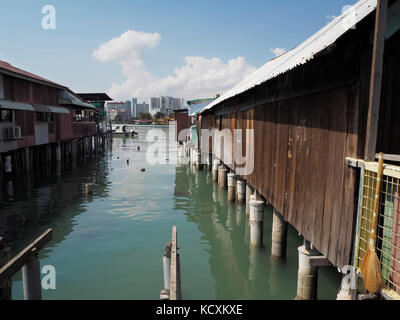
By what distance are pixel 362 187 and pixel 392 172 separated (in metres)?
0.68

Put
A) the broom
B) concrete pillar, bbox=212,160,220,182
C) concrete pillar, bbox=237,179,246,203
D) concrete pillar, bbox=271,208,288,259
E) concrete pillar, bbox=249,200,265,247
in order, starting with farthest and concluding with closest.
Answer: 1. concrete pillar, bbox=212,160,220,182
2. concrete pillar, bbox=237,179,246,203
3. concrete pillar, bbox=249,200,265,247
4. concrete pillar, bbox=271,208,288,259
5. the broom

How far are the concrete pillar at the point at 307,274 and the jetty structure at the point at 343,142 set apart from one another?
0.06ft

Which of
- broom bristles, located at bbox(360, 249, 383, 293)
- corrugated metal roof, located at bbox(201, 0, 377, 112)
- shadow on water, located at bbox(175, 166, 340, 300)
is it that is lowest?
shadow on water, located at bbox(175, 166, 340, 300)

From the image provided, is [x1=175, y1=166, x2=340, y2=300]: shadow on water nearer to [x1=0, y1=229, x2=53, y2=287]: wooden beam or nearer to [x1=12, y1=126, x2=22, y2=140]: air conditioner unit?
[x1=0, y1=229, x2=53, y2=287]: wooden beam

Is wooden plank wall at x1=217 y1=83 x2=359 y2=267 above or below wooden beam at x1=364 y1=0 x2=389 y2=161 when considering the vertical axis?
below

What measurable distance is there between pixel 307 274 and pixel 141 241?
269 inches

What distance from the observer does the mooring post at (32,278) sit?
575 centimetres

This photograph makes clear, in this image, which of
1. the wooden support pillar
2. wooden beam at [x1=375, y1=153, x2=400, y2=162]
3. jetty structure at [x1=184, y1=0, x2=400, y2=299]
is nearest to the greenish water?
jetty structure at [x1=184, y1=0, x2=400, y2=299]

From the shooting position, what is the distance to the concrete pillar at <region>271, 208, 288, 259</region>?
8812 mm

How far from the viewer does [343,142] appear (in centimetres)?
457

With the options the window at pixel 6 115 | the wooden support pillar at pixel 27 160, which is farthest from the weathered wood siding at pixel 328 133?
the wooden support pillar at pixel 27 160

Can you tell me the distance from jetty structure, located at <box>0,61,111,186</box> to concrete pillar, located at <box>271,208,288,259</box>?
1666 cm
